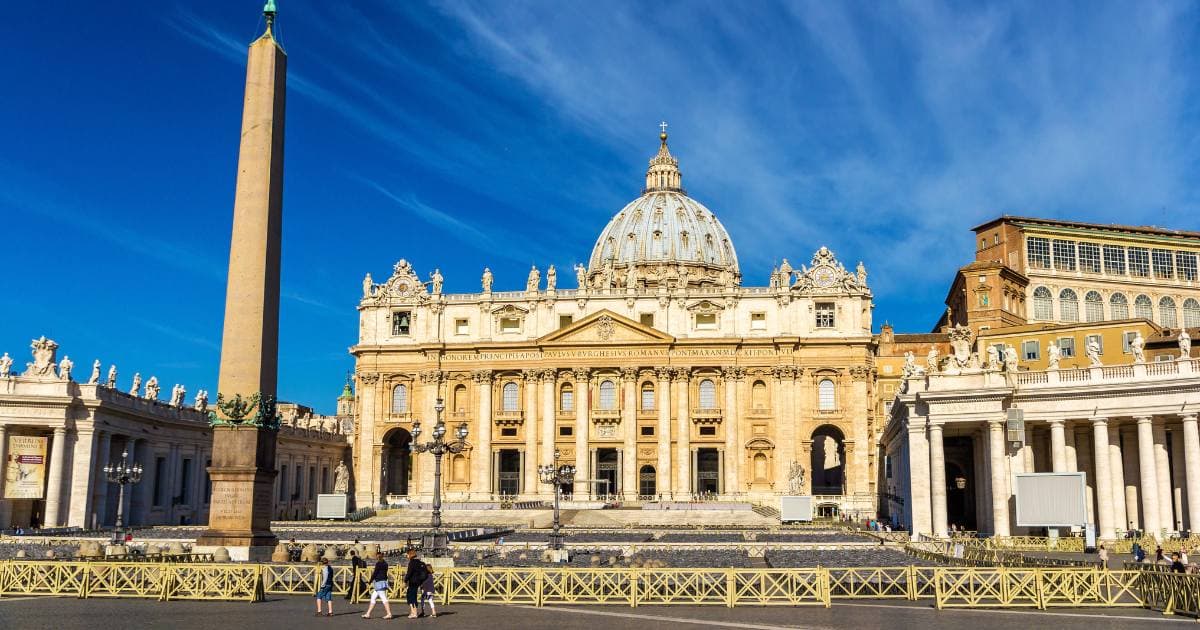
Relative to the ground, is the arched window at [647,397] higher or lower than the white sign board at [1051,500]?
higher

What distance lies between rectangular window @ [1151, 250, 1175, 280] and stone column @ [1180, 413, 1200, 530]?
125 ft

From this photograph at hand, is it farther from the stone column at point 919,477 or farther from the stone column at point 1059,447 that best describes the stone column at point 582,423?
the stone column at point 1059,447

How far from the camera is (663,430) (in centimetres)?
7894

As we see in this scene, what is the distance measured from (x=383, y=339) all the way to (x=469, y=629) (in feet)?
225

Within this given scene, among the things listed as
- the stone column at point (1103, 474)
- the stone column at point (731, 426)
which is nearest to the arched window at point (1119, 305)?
the stone column at point (731, 426)

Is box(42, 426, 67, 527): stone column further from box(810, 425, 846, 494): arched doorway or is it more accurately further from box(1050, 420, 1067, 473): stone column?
box(810, 425, 846, 494): arched doorway

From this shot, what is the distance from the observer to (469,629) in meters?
18.1

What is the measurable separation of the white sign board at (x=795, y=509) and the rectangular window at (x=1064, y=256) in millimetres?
25378

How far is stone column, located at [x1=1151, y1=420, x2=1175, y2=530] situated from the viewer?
131 feet

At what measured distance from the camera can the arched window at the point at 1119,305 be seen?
73062mm

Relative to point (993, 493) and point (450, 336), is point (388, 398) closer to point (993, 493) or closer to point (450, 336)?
point (450, 336)

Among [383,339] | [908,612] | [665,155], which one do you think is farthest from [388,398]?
[908,612]

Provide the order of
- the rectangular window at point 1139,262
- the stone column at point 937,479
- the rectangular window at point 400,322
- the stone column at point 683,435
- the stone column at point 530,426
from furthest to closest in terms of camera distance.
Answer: the rectangular window at point 400,322 < the stone column at point 530,426 < the stone column at point 683,435 < the rectangular window at point 1139,262 < the stone column at point 937,479

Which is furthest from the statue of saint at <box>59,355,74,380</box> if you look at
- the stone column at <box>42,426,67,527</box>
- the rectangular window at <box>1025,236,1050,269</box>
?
the rectangular window at <box>1025,236,1050,269</box>
